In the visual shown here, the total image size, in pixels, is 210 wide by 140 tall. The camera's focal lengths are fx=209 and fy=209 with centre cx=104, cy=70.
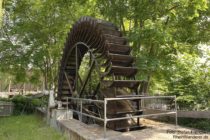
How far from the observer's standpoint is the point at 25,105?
1016 centimetres

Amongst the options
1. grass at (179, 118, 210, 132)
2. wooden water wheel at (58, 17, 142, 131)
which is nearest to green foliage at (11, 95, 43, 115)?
wooden water wheel at (58, 17, 142, 131)

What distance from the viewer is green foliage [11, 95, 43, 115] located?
985cm

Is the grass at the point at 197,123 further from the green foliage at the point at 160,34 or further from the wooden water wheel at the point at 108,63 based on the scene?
the wooden water wheel at the point at 108,63

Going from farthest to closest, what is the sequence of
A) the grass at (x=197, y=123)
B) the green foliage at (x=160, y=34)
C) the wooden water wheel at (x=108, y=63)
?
the green foliage at (x=160, y=34) < the wooden water wheel at (x=108, y=63) < the grass at (x=197, y=123)

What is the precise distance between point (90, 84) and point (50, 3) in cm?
368

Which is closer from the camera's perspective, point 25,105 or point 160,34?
point 160,34

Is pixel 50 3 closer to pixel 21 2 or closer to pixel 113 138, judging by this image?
pixel 21 2

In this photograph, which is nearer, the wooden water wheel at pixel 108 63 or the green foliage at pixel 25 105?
the wooden water wheel at pixel 108 63

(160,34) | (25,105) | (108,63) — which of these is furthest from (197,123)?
(25,105)

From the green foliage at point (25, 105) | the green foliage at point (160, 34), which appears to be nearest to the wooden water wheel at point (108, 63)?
the green foliage at point (160, 34)

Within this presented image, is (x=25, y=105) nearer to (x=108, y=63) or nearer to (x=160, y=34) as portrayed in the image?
(x=108, y=63)

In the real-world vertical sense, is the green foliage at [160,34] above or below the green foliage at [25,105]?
above

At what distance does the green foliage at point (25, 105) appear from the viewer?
9.85 m

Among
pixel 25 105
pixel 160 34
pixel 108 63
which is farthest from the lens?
pixel 25 105
